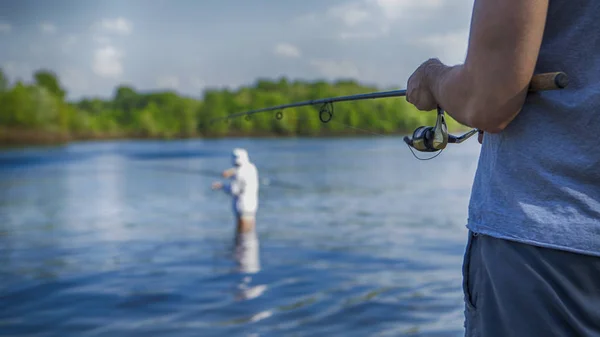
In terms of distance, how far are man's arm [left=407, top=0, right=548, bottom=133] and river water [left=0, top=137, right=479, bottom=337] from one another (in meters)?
5.29

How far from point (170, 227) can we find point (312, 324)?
27.9 feet

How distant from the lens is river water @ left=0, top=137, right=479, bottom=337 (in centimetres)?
693

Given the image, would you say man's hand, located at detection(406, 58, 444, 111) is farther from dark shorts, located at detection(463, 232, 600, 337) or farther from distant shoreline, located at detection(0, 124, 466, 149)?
distant shoreline, located at detection(0, 124, 466, 149)

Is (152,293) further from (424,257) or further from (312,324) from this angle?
(424,257)

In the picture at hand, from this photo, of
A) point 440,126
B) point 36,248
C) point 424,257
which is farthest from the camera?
point 36,248

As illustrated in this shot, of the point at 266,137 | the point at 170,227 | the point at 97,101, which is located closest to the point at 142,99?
the point at 97,101

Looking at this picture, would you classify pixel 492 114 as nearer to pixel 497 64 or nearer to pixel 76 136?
pixel 497 64

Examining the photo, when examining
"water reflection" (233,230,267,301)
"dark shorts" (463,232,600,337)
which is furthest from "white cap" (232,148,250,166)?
"dark shorts" (463,232,600,337)

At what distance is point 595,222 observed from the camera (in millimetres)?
1301

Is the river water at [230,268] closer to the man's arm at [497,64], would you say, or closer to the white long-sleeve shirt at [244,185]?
the white long-sleeve shirt at [244,185]

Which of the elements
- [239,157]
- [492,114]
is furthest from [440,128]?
[239,157]

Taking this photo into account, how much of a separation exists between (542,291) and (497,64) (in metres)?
0.42

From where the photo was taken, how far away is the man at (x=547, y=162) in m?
1.28

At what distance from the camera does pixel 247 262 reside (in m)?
10.0
